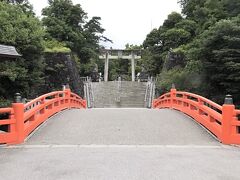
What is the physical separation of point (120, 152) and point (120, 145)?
0.94 metres

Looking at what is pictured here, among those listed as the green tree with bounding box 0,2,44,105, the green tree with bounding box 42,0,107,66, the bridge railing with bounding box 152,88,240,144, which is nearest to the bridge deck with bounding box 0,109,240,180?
the bridge railing with bounding box 152,88,240,144

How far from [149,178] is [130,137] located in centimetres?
403

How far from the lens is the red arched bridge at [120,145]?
6.49 metres

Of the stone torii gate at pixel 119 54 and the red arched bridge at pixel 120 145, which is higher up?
the stone torii gate at pixel 119 54

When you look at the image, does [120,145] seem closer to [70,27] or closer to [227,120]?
[227,120]

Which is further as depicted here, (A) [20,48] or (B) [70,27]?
(B) [70,27]

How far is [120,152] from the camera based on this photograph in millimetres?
8125

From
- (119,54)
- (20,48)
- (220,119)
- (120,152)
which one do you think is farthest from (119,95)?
(120,152)

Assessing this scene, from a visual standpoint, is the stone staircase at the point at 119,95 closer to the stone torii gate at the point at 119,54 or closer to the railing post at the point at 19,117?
the stone torii gate at the point at 119,54

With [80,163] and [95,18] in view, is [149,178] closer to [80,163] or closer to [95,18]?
[80,163]

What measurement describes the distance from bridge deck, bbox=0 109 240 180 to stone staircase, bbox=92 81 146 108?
2675 cm

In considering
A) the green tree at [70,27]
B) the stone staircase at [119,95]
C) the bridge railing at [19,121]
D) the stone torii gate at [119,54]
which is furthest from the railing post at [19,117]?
the stone torii gate at [119,54]

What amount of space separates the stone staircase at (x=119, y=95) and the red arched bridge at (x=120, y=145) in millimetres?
25373

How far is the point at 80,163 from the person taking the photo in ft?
23.2
